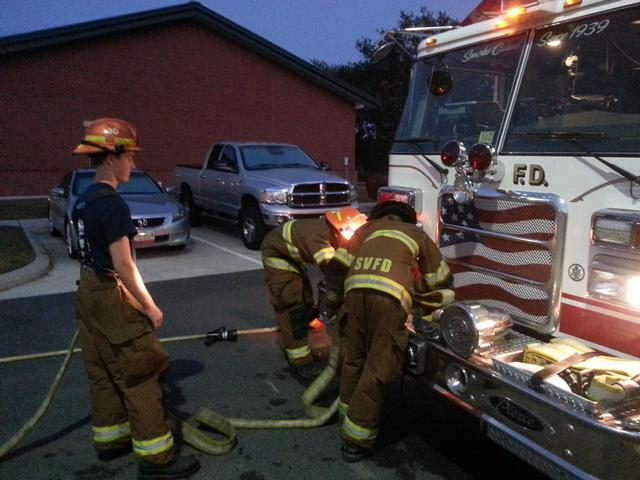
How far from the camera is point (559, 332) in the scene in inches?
113

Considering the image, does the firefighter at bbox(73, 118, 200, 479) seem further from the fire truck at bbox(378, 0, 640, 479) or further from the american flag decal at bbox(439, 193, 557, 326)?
the american flag decal at bbox(439, 193, 557, 326)

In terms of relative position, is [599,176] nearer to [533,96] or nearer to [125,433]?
[533,96]

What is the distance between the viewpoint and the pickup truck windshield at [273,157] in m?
10.5

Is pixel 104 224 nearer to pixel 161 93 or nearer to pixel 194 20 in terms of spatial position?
pixel 161 93

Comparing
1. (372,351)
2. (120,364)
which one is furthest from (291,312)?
(120,364)

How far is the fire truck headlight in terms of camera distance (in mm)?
2434

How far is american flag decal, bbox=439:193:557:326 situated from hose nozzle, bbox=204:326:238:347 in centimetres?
227

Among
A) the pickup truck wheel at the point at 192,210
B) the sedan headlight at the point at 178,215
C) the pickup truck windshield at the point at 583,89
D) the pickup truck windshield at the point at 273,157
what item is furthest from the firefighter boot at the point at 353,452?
the pickup truck wheel at the point at 192,210

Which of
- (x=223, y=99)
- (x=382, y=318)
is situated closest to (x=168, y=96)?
(x=223, y=99)

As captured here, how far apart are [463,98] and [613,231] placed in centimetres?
156

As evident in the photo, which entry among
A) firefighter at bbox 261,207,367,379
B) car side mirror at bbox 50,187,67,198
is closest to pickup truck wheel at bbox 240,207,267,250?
car side mirror at bbox 50,187,67,198

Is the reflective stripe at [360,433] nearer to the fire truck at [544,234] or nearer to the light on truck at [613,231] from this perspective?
the fire truck at [544,234]

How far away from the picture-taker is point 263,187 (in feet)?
31.4

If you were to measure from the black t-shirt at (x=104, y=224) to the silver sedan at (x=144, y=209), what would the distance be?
586 cm
